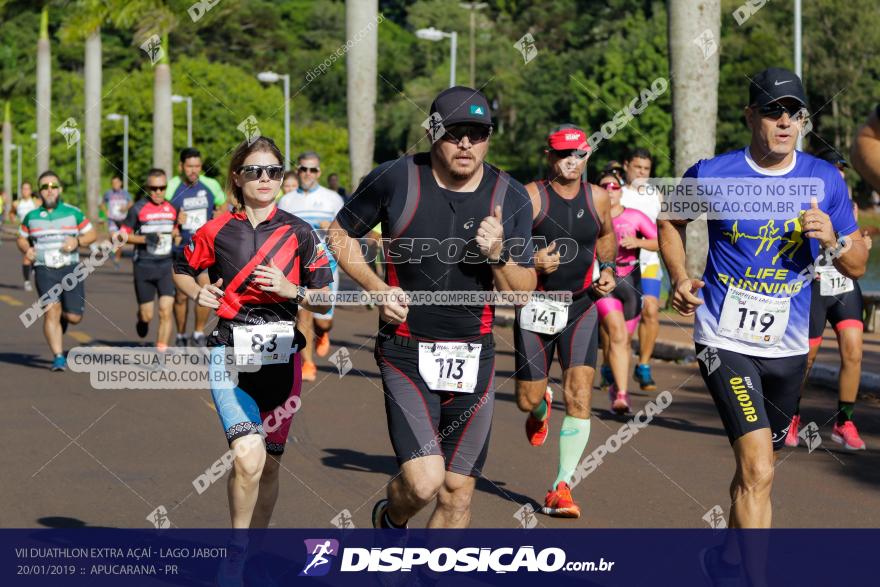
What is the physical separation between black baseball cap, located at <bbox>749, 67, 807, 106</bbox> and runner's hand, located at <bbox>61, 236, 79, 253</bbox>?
925cm

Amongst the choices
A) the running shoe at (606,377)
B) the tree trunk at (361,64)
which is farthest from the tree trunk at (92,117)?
the running shoe at (606,377)

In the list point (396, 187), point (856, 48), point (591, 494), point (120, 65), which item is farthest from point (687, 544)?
point (120, 65)

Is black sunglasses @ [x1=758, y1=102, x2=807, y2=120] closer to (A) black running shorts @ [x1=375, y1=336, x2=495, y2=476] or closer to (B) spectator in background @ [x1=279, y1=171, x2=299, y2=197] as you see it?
(A) black running shorts @ [x1=375, y1=336, x2=495, y2=476]

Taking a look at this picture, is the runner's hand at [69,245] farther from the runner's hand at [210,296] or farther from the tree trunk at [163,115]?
the tree trunk at [163,115]

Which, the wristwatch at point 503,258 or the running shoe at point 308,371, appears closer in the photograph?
the wristwatch at point 503,258

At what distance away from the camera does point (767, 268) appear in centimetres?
570

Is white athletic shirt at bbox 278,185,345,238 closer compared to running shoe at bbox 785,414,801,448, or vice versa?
running shoe at bbox 785,414,801,448

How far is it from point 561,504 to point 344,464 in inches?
74.8

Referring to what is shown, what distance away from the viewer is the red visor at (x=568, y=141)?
306 inches

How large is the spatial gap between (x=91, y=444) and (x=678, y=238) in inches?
198

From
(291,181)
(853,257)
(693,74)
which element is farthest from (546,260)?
(693,74)

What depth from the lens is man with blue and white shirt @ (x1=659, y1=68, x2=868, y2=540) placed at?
18.4 ft

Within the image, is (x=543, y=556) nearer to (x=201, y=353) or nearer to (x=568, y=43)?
(x=201, y=353)

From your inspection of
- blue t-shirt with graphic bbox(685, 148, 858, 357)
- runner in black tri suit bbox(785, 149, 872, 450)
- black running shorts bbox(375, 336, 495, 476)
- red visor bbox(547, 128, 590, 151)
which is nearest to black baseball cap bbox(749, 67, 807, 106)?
blue t-shirt with graphic bbox(685, 148, 858, 357)
